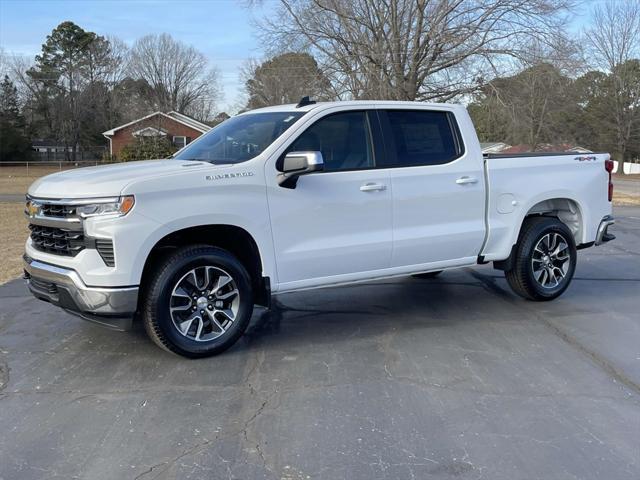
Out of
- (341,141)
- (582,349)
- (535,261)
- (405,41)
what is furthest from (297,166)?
(405,41)

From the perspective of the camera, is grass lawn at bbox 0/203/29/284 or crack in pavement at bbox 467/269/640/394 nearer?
crack in pavement at bbox 467/269/640/394

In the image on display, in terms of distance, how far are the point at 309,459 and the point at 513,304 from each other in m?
4.08

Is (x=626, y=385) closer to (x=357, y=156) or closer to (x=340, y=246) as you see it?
(x=340, y=246)

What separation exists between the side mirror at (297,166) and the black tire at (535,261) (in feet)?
8.99

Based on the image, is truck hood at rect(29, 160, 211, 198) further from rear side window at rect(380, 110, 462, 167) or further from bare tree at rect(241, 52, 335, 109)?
bare tree at rect(241, 52, 335, 109)

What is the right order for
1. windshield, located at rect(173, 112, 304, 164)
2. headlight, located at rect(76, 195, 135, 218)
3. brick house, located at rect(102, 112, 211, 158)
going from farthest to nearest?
brick house, located at rect(102, 112, 211, 158) < windshield, located at rect(173, 112, 304, 164) < headlight, located at rect(76, 195, 135, 218)

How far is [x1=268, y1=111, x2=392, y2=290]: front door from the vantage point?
17.3ft

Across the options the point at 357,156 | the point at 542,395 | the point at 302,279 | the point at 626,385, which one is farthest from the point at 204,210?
the point at 626,385

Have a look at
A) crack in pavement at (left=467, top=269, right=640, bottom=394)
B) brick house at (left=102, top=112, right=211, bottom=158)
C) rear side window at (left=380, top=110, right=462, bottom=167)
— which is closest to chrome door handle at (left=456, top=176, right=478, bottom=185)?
rear side window at (left=380, top=110, right=462, bottom=167)

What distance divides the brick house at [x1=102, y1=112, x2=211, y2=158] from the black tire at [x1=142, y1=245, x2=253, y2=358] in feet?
145

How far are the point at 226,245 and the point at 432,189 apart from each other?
6.56 feet

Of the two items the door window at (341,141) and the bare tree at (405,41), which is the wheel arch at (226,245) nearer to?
the door window at (341,141)

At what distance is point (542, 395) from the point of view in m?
4.39

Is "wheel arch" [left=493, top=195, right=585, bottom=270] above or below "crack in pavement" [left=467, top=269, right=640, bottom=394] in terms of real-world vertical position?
above
